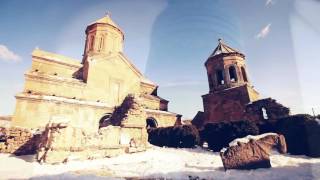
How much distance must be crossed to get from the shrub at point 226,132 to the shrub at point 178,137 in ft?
3.31

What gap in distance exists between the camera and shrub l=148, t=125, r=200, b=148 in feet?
38.8

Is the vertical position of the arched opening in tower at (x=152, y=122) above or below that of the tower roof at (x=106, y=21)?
below

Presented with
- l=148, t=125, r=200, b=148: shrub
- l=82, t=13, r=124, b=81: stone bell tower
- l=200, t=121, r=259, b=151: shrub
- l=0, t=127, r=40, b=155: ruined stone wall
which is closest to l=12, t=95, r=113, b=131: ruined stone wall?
l=0, t=127, r=40, b=155: ruined stone wall

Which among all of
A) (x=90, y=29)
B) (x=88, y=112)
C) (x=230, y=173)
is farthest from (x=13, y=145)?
(x=90, y=29)

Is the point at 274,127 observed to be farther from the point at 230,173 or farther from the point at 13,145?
the point at 13,145

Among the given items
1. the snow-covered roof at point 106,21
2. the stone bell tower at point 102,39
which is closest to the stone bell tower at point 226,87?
the stone bell tower at point 102,39

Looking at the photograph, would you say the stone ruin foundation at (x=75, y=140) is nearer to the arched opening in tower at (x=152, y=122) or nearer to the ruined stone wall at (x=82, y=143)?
the ruined stone wall at (x=82, y=143)

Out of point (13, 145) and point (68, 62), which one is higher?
point (68, 62)

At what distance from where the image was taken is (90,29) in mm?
21594

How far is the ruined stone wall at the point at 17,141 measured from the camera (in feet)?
29.6

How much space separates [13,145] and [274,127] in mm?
A: 13322

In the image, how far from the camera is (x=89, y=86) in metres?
17.4

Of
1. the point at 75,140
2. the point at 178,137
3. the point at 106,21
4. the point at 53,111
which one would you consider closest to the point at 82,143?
the point at 75,140

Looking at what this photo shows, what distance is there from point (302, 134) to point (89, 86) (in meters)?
16.1
